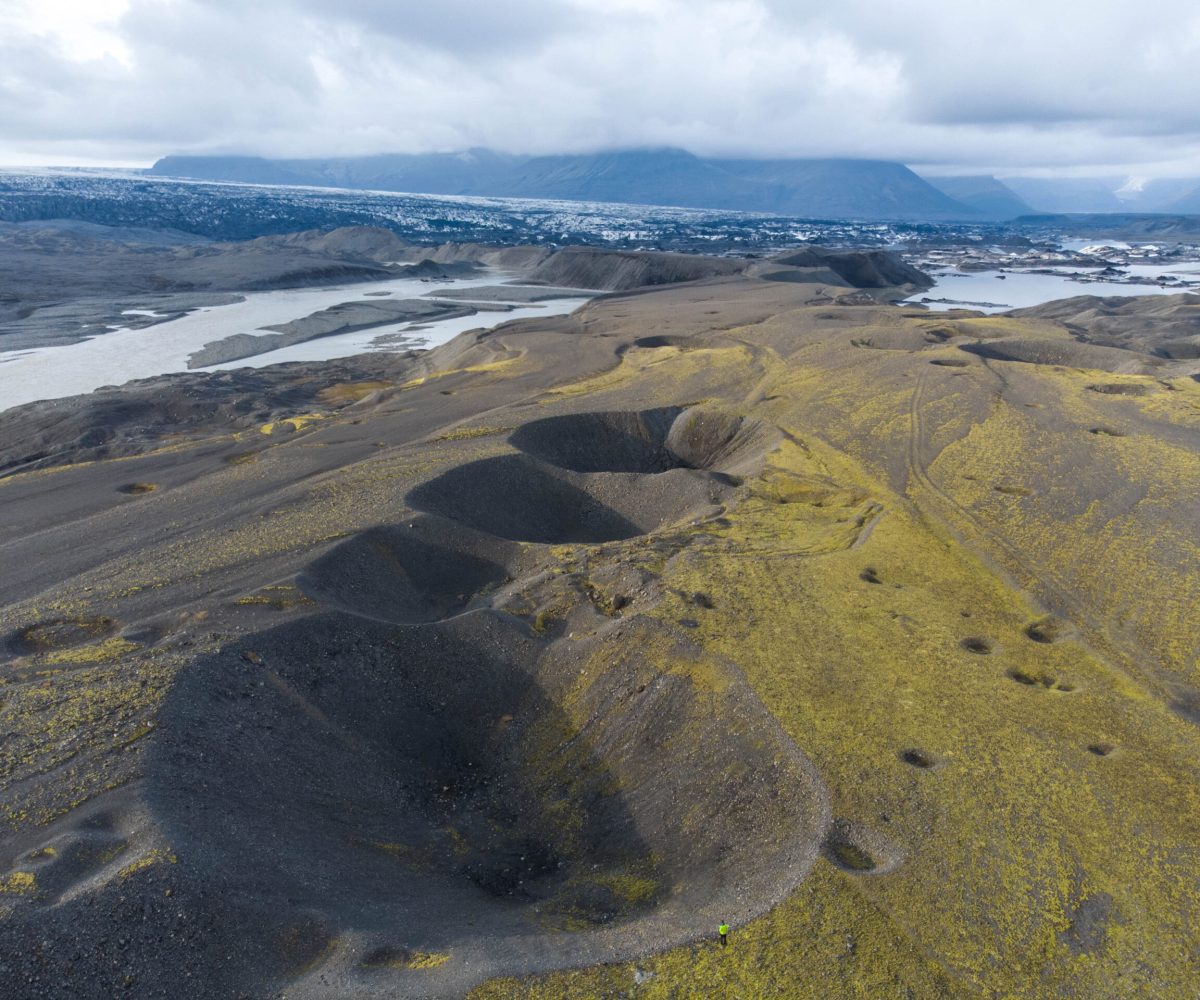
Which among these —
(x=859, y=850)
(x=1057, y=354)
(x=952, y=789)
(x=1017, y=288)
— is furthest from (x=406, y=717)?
(x=1017, y=288)

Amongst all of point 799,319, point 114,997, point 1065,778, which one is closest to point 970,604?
point 1065,778

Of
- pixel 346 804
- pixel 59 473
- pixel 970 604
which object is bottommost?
pixel 59 473

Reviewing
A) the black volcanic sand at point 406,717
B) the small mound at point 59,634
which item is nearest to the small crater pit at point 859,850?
the black volcanic sand at point 406,717

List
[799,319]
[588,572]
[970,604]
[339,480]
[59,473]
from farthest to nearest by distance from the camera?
[799,319] < [59,473] < [339,480] < [588,572] < [970,604]

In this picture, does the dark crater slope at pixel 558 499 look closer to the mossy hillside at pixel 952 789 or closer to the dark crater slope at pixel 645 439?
the dark crater slope at pixel 645 439

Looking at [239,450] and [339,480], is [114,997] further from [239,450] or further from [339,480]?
[239,450]

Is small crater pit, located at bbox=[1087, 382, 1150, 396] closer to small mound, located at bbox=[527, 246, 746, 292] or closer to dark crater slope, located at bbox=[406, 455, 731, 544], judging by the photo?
dark crater slope, located at bbox=[406, 455, 731, 544]

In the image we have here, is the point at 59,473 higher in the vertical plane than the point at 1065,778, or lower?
lower

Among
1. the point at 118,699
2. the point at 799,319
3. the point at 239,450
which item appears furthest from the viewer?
the point at 799,319
